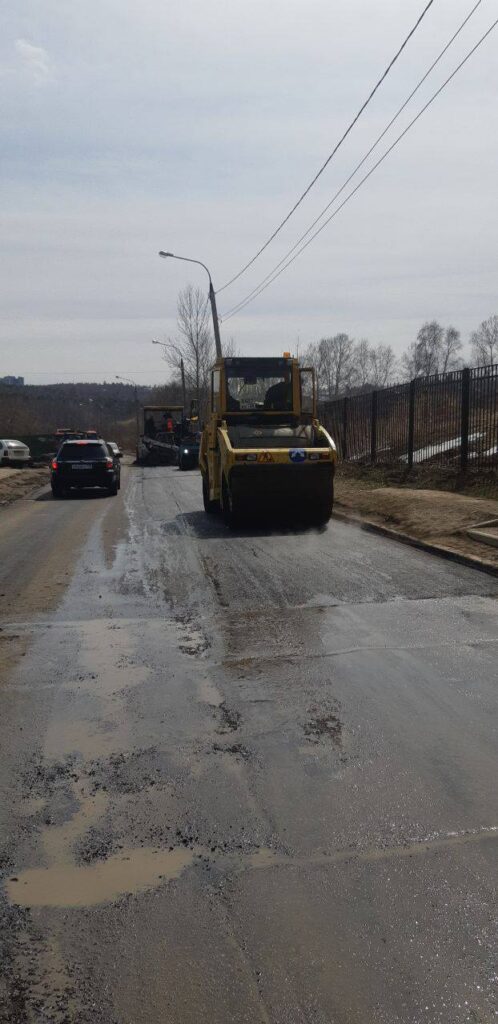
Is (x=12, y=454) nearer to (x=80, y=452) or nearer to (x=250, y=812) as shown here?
(x=80, y=452)

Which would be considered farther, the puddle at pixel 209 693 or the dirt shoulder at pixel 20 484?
the dirt shoulder at pixel 20 484

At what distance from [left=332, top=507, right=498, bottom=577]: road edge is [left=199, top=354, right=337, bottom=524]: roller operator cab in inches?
32.2

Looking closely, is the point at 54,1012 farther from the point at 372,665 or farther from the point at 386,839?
the point at 372,665

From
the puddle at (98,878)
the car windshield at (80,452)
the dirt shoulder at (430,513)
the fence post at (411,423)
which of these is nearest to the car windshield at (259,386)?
the dirt shoulder at (430,513)

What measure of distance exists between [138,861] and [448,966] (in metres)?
1.25

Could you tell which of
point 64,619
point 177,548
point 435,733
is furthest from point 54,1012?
point 177,548

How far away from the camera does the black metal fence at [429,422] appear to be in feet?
53.1

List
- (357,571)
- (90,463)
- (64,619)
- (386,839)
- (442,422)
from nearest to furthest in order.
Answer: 1. (386,839)
2. (64,619)
3. (357,571)
4. (442,422)
5. (90,463)

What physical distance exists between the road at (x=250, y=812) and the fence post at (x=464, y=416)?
30.2ft

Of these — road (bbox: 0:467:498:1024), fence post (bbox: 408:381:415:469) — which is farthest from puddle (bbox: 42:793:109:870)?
fence post (bbox: 408:381:415:469)

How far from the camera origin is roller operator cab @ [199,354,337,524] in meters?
12.9

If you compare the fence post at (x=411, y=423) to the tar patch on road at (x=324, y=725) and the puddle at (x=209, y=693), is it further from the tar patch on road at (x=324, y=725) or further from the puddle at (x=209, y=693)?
the tar patch on road at (x=324, y=725)

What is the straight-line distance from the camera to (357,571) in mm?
9469

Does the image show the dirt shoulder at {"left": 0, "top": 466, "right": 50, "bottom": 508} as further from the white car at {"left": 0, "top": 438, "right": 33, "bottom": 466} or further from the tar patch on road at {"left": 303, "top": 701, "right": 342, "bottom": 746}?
the tar patch on road at {"left": 303, "top": 701, "right": 342, "bottom": 746}
